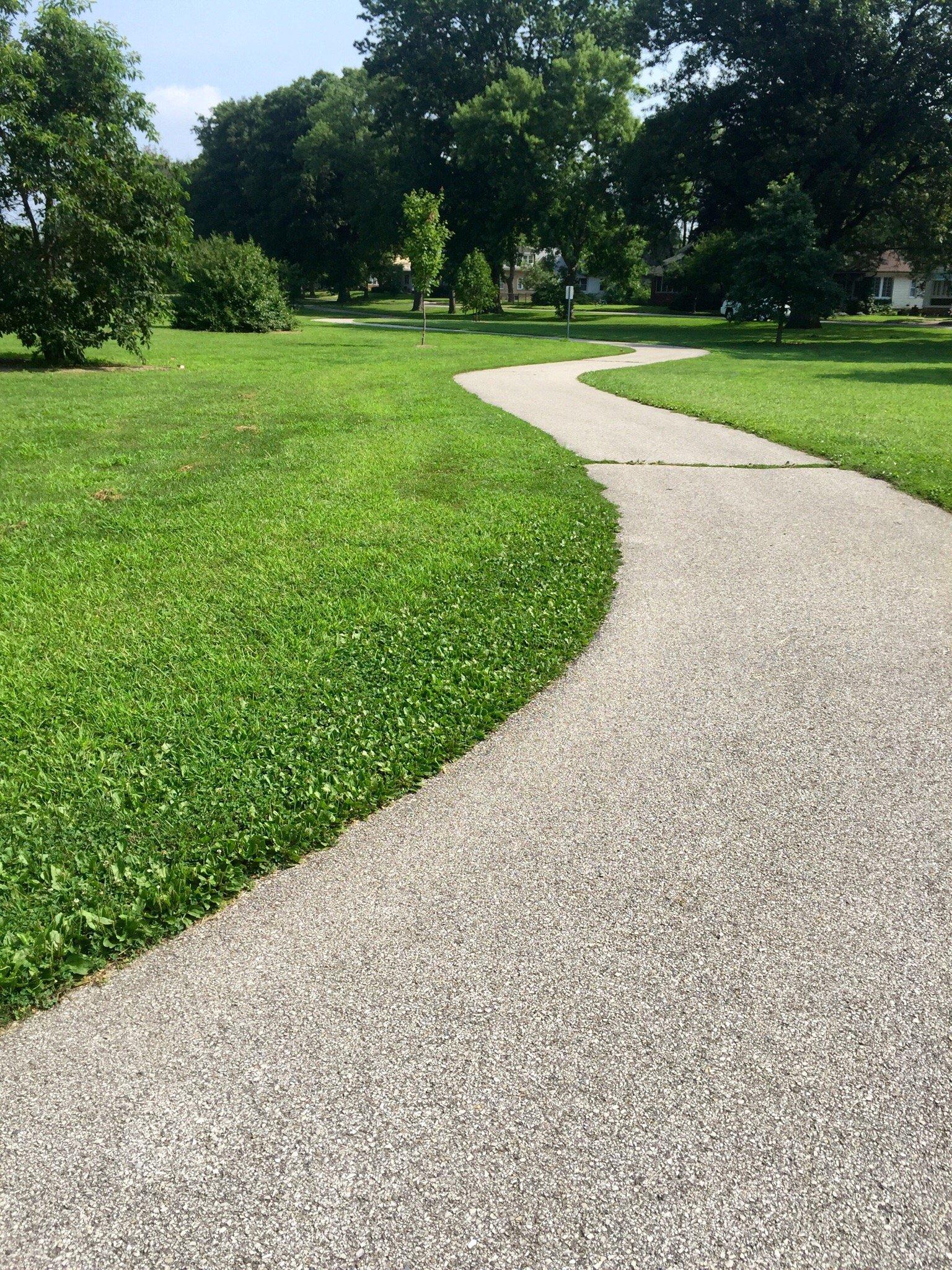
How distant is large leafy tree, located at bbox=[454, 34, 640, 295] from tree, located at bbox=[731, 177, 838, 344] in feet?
45.2

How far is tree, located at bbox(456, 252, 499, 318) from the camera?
41.1 metres

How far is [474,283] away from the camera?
135 feet

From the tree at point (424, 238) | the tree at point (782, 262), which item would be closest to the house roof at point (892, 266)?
the tree at point (782, 262)

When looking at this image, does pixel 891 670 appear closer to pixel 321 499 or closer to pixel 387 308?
pixel 321 499

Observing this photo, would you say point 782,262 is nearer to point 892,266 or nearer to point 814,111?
point 814,111

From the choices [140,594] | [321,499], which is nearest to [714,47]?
[321,499]

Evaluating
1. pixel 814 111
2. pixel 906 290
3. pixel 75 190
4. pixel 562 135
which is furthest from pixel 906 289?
pixel 75 190

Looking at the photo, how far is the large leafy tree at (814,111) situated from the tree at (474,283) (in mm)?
7555

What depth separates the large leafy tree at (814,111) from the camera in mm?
33250

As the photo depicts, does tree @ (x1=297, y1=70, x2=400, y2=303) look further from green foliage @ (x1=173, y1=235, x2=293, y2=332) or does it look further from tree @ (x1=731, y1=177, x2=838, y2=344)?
tree @ (x1=731, y1=177, x2=838, y2=344)

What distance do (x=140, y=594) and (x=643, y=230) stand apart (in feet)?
145

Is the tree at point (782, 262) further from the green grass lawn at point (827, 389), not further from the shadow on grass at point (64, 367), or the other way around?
the shadow on grass at point (64, 367)

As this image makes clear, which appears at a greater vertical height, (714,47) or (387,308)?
(714,47)

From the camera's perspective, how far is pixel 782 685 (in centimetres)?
461
